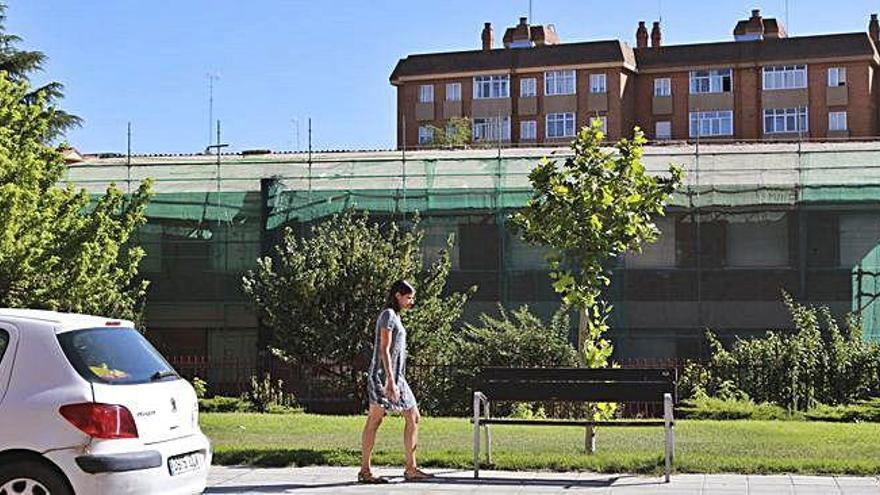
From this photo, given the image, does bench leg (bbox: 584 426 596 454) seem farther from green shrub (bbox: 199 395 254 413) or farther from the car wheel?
green shrub (bbox: 199 395 254 413)

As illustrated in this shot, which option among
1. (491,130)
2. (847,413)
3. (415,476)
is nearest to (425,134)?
(491,130)

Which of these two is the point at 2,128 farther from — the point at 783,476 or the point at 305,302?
the point at 783,476

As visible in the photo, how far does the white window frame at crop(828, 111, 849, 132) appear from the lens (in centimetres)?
7400

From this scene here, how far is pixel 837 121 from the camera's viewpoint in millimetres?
74375

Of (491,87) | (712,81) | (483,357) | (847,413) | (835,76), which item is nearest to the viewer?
(847,413)

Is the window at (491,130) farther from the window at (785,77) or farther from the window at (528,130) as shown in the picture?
the window at (785,77)

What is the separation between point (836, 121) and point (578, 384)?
6576 cm

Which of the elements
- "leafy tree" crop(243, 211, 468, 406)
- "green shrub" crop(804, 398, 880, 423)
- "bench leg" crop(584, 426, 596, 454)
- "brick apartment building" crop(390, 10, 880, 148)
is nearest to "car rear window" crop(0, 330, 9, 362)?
"bench leg" crop(584, 426, 596, 454)

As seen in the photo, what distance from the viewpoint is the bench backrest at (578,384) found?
12.2 meters

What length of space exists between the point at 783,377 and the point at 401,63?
2369 inches

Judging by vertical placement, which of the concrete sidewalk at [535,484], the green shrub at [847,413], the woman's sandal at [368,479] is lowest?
the green shrub at [847,413]

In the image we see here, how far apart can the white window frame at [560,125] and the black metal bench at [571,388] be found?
65.0 meters

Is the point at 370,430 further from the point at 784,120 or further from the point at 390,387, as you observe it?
the point at 784,120

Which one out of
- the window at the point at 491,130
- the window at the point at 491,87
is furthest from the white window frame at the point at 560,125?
the window at the point at 491,87
